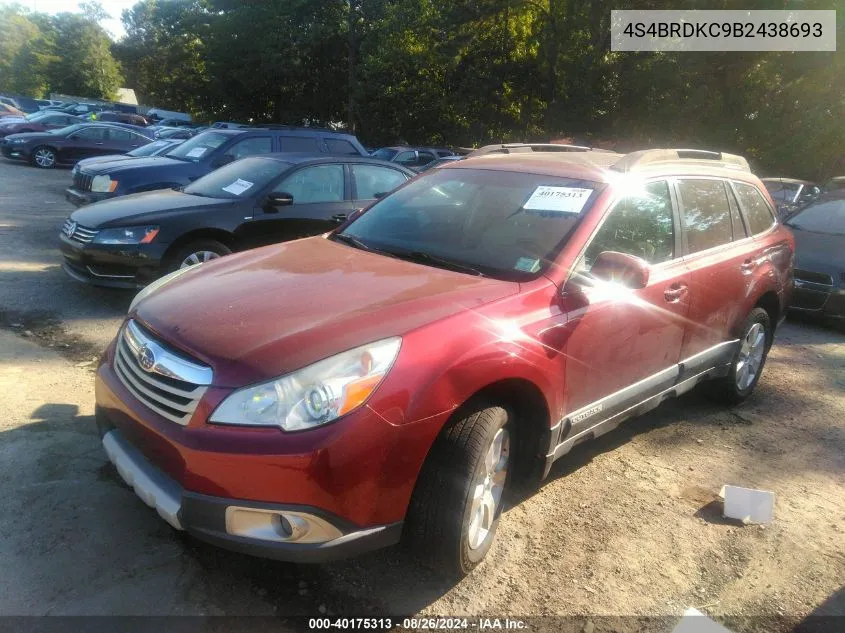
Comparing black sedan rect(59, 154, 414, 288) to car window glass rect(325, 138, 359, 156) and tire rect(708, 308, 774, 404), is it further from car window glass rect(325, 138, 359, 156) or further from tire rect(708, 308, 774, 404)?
tire rect(708, 308, 774, 404)

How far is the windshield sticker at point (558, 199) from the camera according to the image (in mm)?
3459

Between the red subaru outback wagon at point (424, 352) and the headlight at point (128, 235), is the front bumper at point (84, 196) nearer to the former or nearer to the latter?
the headlight at point (128, 235)

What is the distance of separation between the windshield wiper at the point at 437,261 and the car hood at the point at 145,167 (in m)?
6.72

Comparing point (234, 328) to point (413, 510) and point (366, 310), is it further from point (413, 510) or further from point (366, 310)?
point (413, 510)

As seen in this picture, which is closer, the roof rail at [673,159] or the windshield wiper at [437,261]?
the windshield wiper at [437,261]

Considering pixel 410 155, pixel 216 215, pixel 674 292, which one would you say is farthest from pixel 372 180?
pixel 410 155

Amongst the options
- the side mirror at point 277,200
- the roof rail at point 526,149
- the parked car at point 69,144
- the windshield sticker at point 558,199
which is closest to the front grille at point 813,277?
the roof rail at point 526,149

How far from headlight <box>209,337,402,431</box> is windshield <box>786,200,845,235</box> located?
798cm

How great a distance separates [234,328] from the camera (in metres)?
2.61

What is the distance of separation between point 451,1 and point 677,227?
24.6m

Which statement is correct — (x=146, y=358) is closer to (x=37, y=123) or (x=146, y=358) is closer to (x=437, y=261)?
(x=437, y=261)

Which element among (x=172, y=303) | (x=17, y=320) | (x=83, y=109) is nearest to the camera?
(x=172, y=303)

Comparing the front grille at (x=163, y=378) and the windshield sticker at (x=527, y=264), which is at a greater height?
the windshield sticker at (x=527, y=264)

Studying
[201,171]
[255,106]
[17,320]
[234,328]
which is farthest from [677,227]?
[255,106]
